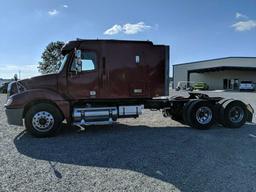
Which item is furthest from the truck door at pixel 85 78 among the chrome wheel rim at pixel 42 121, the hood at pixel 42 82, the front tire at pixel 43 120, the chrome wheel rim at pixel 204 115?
the chrome wheel rim at pixel 204 115

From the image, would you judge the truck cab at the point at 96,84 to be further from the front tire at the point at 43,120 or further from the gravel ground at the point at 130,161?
the gravel ground at the point at 130,161

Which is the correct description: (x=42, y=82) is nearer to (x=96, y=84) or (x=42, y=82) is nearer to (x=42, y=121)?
(x=42, y=121)

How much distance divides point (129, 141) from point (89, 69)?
275 cm

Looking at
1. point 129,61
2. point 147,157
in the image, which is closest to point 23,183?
point 147,157

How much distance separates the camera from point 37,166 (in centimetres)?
547

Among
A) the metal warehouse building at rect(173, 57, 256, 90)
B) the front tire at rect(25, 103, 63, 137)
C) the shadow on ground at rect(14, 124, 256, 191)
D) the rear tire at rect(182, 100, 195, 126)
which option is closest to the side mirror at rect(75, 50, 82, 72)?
the front tire at rect(25, 103, 63, 137)

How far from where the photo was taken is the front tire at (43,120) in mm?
8047

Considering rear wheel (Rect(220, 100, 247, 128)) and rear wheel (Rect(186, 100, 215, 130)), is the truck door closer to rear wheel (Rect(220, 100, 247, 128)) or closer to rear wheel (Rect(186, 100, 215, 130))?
rear wheel (Rect(186, 100, 215, 130))

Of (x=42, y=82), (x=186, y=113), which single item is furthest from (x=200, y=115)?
(x=42, y=82)

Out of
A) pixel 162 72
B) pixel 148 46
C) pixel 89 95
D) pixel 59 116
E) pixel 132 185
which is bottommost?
pixel 132 185

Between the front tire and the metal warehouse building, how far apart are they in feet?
167

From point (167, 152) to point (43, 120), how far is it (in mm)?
3969

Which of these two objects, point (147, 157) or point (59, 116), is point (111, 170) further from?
point (59, 116)

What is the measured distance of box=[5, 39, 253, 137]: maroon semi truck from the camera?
8125mm
